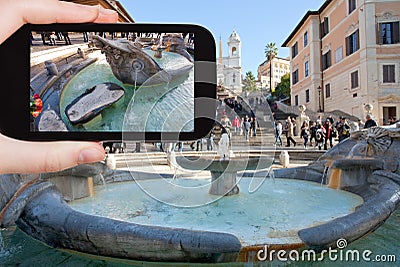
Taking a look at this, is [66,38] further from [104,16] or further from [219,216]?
[219,216]

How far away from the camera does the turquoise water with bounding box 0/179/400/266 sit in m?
3.82

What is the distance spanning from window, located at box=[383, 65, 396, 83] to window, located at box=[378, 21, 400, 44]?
7.03ft

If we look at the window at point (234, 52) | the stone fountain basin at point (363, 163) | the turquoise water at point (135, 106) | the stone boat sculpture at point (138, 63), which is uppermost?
the window at point (234, 52)

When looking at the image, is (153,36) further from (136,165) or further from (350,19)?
(350,19)

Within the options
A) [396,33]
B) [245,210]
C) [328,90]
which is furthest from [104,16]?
[328,90]

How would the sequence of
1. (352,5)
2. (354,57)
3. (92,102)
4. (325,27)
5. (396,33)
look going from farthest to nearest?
1. (325,27)
2. (352,5)
3. (354,57)
4. (396,33)
5. (92,102)

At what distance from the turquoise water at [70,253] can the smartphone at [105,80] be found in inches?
87.0

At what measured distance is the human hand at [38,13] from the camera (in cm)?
176

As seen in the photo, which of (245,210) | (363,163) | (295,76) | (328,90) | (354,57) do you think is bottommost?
(245,210)

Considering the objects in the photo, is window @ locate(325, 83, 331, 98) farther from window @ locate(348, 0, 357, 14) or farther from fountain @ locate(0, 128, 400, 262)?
fountain @ locate(0, 128, 400, 262)

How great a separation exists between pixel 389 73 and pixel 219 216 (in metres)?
27.7

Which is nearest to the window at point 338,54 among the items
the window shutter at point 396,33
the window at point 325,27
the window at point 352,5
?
the window at point 325,27

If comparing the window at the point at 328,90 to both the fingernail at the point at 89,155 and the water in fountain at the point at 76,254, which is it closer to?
the water in fountain at the point at 76,254

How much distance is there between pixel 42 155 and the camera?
73.7 inches
